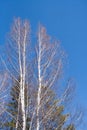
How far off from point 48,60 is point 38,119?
301cm

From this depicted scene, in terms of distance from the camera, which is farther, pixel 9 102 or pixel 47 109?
pixel 9 102

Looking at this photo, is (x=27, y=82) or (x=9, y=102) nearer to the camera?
(x=27, y=82)

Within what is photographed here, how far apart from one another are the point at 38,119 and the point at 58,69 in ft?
9.25

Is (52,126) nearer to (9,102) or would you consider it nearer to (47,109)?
(47,109)

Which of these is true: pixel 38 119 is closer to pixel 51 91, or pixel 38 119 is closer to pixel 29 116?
pixel 29 116

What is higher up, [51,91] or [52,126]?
[51,91]

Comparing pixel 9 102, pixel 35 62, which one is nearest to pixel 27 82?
pixel 35 62

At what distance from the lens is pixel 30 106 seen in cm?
1398

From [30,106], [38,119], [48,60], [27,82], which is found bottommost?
[38,119]

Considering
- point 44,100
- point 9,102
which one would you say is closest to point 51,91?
point 44,100

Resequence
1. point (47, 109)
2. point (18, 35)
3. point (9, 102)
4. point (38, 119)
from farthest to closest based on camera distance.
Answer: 1. point (9, 102)
2. point (18, 35)
3. point (47, 109)
4. point (38, 119)

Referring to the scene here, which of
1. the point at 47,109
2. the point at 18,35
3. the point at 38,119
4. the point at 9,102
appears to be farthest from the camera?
the point at 9,102

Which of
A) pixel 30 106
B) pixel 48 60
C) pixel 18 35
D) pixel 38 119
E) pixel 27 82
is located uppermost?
pixel 18 35

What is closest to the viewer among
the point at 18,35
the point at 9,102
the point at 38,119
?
the point at 38,119
